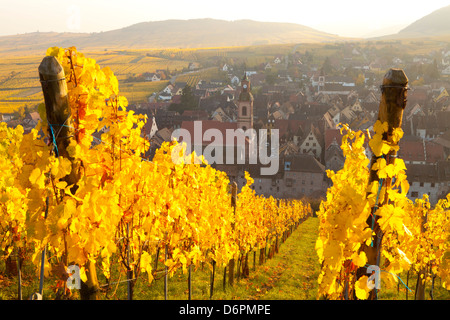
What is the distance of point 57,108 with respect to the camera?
3.02m

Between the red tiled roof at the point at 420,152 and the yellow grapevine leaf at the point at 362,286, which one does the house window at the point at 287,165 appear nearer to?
the red tiled roof at the point at 420,152

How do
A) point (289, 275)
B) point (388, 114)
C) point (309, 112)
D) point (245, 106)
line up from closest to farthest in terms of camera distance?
point (388, 114) < point (289, 275) < point (245, 106) < point (309, 112)

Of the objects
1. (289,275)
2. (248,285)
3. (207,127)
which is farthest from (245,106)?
(248,285)

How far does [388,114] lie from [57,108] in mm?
3001

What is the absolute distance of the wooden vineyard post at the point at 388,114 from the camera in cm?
292

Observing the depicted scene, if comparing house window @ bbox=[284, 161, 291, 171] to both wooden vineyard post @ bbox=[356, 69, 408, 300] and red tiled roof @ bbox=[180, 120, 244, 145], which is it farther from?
wooden vineyard post @ bbox=[356, 69, 408, 300]

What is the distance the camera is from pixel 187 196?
621 cm

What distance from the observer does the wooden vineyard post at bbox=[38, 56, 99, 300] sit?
2.91 meters

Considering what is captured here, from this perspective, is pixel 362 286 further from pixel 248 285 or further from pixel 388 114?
pixel 248 285

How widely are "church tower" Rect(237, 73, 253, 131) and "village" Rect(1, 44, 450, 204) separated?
0.58ft

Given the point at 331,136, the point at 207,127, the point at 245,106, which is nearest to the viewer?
the point at 331,136

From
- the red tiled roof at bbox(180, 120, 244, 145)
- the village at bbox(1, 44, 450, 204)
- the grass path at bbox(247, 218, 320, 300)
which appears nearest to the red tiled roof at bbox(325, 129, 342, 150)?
the village at bbox(1, 44, 450, 204)

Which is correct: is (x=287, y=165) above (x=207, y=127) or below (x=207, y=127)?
below

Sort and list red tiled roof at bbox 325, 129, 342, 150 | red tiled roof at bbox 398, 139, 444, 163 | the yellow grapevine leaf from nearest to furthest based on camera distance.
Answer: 1. the yellow grapevine leaf
2. red tiled roof at bbox 398, 139, 444, 163
3. red tiled roof at bbox 325, 129, 342, 150
